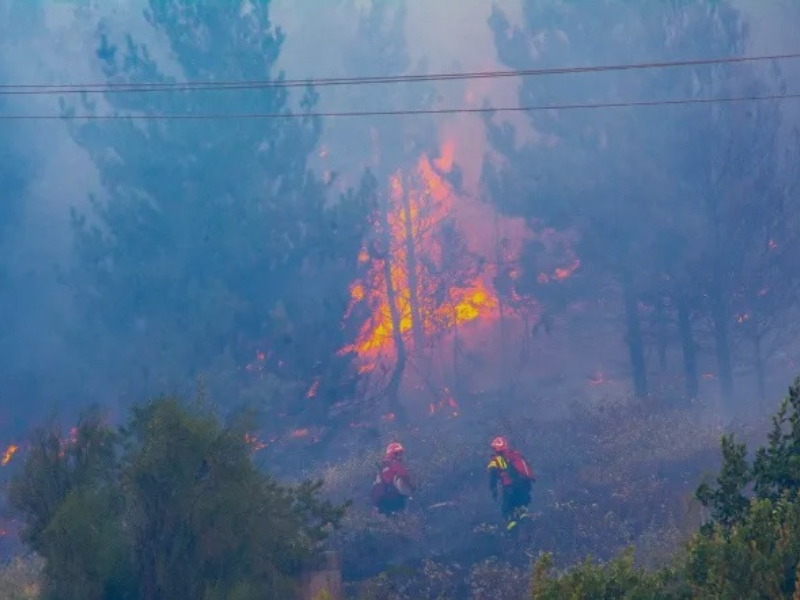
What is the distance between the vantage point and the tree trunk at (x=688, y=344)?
68.7 feet

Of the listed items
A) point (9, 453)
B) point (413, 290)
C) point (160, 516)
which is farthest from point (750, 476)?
point (413, 290)

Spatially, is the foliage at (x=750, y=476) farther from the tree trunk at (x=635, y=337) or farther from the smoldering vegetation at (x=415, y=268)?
the tree trunk at (x=635, y=337)

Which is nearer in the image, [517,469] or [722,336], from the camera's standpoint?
[517,469]

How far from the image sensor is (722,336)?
2084 centimetres

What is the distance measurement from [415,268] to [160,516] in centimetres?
2092

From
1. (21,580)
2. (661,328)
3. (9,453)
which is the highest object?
(661,328)

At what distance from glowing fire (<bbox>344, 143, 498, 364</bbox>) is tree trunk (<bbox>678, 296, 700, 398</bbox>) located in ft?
22.3

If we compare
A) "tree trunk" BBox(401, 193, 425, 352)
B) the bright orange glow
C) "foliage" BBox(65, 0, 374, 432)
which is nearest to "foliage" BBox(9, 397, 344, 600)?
"foliage" BBox(65, 0, 374, 432)

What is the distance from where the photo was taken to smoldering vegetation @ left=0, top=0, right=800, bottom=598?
52.3 ft

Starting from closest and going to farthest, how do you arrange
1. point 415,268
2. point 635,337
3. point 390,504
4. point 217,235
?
point 390,504 → point 217,235 → point 635,337 → point 415,268

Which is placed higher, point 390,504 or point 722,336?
point 722,336

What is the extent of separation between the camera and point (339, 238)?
18.4 m

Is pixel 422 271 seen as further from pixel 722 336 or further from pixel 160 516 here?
pixel 160 516

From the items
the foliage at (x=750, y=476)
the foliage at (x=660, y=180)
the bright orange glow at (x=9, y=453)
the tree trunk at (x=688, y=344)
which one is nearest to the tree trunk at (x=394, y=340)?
the foliage at (x=660, y=180)
